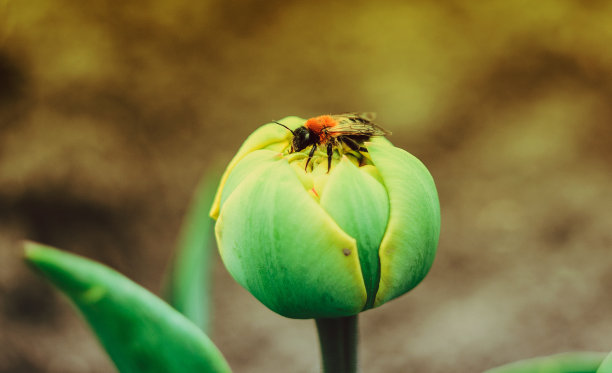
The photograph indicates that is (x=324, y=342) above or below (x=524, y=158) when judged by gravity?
below

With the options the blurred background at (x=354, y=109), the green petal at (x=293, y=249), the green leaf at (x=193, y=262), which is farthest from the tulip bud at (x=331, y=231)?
the blurred background at (x=354, y=109)

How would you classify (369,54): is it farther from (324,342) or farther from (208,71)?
(324,342)

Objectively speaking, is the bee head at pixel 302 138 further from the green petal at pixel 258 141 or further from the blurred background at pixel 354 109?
→ the blurred background at pixel 354 109

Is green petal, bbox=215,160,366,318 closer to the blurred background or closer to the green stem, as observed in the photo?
the green stem

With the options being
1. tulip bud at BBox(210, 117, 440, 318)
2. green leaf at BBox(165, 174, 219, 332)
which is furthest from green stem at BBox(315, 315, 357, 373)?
green leaf at BBox(165, 174, 219, 332)

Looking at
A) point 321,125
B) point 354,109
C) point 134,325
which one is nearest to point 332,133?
point 321,125

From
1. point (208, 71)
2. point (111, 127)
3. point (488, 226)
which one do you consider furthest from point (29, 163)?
point (488, 226)

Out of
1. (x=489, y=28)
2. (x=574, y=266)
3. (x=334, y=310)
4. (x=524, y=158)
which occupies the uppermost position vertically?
(x=489, y=28)
